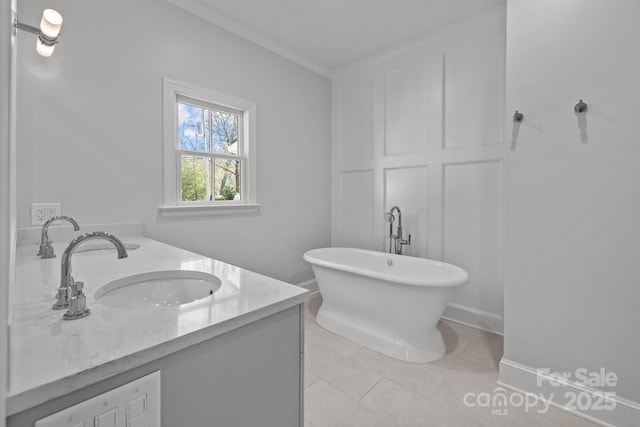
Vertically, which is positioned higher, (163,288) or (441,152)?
(441,152)

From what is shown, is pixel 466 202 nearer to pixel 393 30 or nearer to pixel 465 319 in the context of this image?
pixel 465 319

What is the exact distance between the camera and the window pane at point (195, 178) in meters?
Answer: 2.31

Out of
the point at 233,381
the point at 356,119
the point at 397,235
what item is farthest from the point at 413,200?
the point at 233,381

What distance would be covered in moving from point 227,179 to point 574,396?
2.79m

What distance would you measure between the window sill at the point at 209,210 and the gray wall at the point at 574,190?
6.66ft

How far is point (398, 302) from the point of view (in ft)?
6.70

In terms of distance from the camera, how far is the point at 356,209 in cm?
334

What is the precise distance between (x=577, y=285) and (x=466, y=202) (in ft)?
3.72

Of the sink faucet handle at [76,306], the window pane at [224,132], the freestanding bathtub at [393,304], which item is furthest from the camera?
the window pane at [224,132]

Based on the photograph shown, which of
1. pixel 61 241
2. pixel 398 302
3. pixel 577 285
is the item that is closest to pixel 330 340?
pixel 398 302

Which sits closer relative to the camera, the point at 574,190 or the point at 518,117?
the point at 574,190

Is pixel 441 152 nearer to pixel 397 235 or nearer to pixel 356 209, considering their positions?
pixel 397 235

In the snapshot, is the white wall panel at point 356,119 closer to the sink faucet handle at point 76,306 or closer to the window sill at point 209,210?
the window sill at point 209,210

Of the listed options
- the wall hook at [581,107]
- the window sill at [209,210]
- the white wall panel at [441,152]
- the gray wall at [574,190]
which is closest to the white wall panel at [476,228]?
the white wall panel at [441,152]
